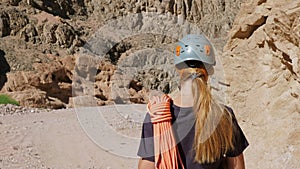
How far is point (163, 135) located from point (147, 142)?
97 mm

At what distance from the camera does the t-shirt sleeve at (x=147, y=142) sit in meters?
1.77

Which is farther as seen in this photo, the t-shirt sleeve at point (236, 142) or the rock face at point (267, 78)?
the rock face at point (267, 78)

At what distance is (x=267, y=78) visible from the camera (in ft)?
15.2

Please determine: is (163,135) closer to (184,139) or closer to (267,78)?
(184,139)

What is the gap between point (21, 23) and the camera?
2789cm

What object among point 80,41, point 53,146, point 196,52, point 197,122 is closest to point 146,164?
point 197,122

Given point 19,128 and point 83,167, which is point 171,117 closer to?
point 83,167

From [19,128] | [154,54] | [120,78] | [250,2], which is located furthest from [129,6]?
[250,2]

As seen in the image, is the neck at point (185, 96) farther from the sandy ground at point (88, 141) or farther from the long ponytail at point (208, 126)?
the sandy ground at point (88, 141)

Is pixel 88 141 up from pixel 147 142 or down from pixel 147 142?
down

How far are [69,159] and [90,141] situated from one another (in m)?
1.13

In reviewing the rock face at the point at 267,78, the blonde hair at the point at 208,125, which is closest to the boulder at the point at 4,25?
the rock face at the point at 267,78

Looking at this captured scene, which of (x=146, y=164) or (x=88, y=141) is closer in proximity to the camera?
(x=146, y=164)

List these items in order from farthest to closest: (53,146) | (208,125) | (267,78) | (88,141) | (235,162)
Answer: (88,141) → (53,146) → (267,78) → (235,162) → (208,125)
